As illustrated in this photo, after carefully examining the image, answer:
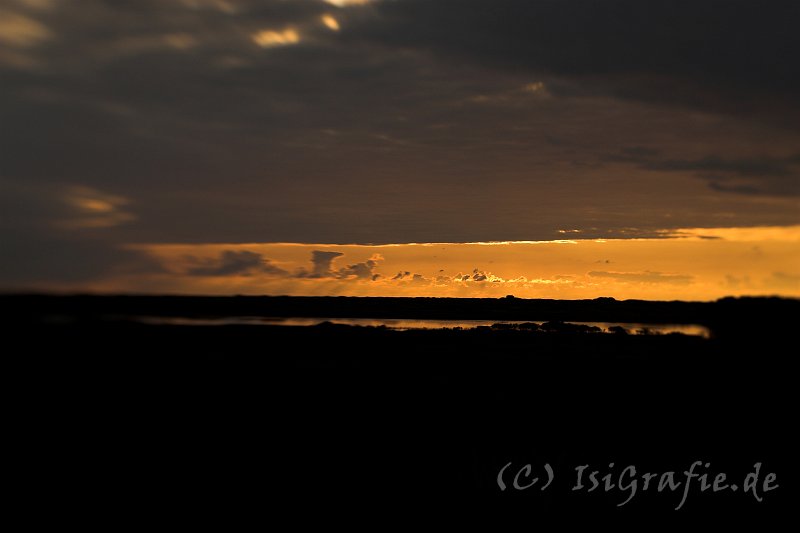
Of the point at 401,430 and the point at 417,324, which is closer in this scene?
the point at 401,430

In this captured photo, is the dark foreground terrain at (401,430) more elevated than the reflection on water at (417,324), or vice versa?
the reflection on water at (417,324)

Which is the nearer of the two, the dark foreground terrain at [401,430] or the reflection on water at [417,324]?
the dark foreground terrain at [401,430]

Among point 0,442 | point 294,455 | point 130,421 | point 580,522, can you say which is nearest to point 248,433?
point 294,455

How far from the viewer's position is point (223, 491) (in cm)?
1326

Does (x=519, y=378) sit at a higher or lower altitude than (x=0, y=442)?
higher

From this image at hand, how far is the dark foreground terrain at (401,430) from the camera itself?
13023 millimetres

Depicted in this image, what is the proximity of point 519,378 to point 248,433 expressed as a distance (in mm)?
8190

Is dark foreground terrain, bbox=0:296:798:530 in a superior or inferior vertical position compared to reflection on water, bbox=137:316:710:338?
inferior

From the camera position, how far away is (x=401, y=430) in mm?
16141

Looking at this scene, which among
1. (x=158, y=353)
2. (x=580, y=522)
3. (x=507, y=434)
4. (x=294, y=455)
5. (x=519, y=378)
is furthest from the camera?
(x=158, y=353)

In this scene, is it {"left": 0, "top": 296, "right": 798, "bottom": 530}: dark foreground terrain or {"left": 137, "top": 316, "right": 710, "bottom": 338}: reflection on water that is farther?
{"left": 137, "top": 316, "right": 710, "bottom": 338}: reflection on water

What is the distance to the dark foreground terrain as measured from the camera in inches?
513

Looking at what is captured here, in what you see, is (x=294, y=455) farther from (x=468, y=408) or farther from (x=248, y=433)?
(x=468, y=408)

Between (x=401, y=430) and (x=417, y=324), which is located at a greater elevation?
(x=417, y=324)
